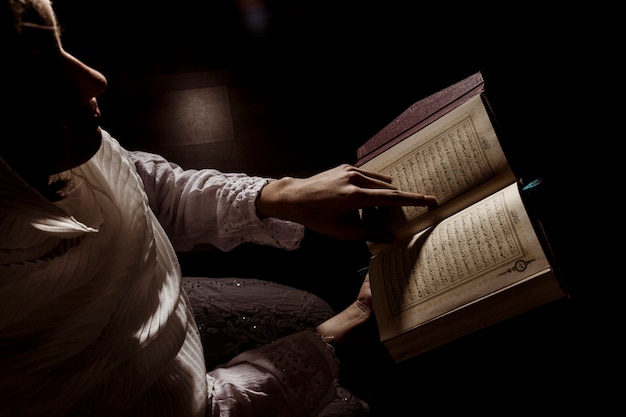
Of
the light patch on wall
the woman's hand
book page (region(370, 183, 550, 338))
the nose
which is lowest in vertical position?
book page (region(370, 183, 550, 338))

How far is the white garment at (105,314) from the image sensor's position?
1.99 feet

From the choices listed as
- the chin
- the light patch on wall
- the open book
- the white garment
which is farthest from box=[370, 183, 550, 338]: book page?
the light patch on wall

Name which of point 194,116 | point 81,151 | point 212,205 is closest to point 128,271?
point 81,151

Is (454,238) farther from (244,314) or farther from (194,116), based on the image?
(194,116)

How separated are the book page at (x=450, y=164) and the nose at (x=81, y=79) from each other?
555mm

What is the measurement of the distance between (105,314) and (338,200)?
44 centimetres

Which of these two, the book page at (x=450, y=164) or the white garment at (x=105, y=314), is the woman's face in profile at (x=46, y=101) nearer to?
the white garment at (x=105, y=314)

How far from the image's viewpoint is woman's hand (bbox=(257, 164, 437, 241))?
36.7 inches

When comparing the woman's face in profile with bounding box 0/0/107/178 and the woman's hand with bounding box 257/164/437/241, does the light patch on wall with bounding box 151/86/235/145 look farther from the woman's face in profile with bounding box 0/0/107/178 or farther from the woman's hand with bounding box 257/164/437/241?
the woman's face in profile with bounding box 0/0/107/178

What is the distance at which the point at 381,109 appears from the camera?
1656 millimetres

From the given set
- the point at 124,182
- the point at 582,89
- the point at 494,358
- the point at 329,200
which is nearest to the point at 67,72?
the point at 124,182

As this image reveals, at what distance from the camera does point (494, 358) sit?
135 cm

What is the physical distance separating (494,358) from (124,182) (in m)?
1.02

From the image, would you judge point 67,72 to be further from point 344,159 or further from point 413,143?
point 344,159
